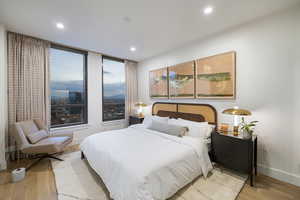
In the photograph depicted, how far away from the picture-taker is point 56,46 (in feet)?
10.9

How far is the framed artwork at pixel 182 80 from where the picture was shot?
316 cm

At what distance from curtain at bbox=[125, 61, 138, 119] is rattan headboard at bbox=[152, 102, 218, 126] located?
1.07m

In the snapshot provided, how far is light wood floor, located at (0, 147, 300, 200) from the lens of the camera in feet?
5.60

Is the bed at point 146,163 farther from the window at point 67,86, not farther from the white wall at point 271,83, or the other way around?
the window at point 67,86

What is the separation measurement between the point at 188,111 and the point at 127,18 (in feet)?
8.16

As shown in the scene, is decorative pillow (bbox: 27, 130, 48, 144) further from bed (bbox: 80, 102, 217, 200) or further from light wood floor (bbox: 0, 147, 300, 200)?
bed (bbox: 80, 102, 217, 200)

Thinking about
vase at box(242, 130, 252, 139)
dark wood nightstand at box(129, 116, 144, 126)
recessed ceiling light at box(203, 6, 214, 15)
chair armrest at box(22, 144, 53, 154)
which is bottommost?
chair armrest at box(22, 144, 53, 154)

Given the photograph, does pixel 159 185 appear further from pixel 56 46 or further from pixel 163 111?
pixel 56 46

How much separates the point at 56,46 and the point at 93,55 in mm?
940

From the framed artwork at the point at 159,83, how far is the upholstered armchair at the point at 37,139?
8.79 ft

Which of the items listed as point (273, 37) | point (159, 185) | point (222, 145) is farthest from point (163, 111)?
point (273, 37)

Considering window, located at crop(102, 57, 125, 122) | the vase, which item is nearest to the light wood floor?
the vase

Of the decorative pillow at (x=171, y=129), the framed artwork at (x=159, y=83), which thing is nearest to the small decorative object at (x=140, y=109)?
the framed artwork at (x=159, y=83)

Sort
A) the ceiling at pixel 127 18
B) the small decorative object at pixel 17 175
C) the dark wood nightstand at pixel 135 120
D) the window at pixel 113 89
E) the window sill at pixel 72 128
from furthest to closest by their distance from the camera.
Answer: the window at pixel 113 89, the dark wood nightstand at pixel 135 120, the window sill at pixel 72 128, the small decorative object at pixel 17 175, the ceiling at pixel 127 18
